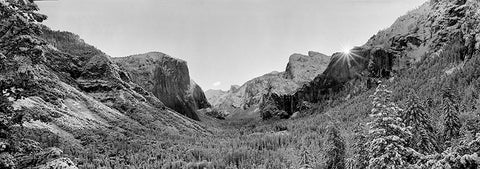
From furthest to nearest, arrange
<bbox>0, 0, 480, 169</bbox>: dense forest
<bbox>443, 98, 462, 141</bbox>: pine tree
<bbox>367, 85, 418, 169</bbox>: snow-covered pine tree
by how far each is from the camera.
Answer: <bbox>443, 98, 462, 141</bbox>: pine tree, <bbox>367, 85, 418, 169</bbox>: snow-covered pine tree, <bbox>0, 0, 480, 169</bbox>: dense forest

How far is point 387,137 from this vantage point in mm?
23281

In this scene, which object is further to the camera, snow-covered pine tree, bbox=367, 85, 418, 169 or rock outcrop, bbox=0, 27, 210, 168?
snow-covered pine tree, bbox=367, 85, 418, 169

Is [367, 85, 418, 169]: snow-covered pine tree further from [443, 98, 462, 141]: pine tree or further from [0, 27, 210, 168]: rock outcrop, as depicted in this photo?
[443, 98, 462, 141]: pine tree

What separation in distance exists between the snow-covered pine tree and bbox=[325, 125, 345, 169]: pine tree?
32.2 meters

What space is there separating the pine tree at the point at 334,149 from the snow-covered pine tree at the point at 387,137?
32.2 metres

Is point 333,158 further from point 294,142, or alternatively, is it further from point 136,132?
point 136,132

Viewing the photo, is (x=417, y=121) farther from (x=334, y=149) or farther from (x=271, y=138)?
(x=271, y=138)

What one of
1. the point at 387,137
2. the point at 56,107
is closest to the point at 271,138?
the point at 387,137

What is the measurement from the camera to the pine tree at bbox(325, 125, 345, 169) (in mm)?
56469

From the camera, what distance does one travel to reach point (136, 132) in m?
175

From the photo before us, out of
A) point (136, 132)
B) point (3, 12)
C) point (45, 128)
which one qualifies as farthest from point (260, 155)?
point (3, 12)

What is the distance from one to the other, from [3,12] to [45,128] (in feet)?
394

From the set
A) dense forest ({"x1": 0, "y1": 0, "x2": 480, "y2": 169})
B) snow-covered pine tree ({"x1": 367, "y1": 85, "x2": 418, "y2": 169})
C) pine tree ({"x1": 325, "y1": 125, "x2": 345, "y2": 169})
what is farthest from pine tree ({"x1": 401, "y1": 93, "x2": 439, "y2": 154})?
pine tree ({"x1": 325, "y1": 125, "x2": 345, "y2": 169})

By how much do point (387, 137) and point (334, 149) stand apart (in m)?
34.1
